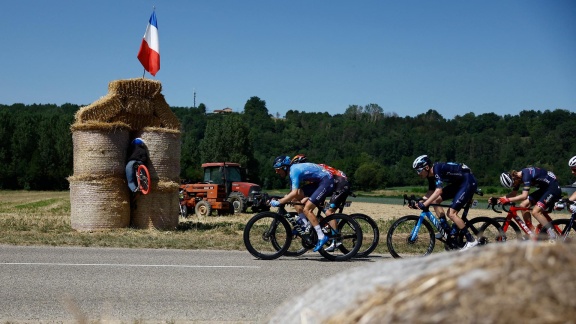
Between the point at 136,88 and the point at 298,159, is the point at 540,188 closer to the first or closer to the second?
the point at 298,159

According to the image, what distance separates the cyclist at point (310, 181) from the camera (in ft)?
37.0

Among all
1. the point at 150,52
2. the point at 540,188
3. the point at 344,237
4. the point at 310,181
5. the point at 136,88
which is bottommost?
the point at 344,237

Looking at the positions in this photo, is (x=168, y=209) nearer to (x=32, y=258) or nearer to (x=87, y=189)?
(x=87, y=189)

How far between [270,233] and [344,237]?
1.24 m

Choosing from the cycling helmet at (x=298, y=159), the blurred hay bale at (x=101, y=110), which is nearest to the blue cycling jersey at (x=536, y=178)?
the cycling helmet at (x=298, y=159)

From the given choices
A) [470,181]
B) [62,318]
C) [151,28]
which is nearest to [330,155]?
[151,28]

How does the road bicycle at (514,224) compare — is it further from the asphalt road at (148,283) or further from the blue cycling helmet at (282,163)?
the blue cycling helmet at (282,163)

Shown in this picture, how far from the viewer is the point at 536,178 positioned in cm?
1230

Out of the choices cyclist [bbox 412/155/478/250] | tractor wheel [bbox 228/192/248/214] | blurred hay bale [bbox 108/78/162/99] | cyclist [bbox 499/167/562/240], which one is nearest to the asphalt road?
cyclist [bbox 412/155/478/250]

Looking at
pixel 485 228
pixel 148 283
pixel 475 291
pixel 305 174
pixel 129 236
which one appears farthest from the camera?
pixel 129 236

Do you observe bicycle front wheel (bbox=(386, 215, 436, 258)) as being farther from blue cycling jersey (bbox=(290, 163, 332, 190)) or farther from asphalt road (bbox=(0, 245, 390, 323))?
blue cycling jersey (bbox=(290, 163, 332, 190))

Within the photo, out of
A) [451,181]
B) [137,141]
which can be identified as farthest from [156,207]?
[451,181]

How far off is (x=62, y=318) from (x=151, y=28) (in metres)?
13.0

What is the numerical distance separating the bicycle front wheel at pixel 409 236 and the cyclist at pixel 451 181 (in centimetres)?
31
